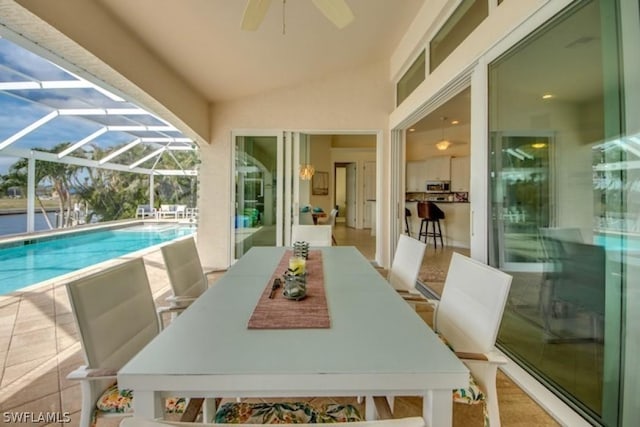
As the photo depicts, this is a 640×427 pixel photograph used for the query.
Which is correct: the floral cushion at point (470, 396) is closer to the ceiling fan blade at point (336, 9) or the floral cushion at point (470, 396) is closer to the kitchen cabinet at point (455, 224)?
the ceiling fan blade at point (336, 9)

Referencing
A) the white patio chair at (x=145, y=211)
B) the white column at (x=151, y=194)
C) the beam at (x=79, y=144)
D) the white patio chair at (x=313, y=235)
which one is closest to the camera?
the white patio chair at (x=313, y=235)

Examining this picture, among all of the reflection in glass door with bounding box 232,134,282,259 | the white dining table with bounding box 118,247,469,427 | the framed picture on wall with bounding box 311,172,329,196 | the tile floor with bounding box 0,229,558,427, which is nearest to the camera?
the white dining table with bounding box 118,247,469,427

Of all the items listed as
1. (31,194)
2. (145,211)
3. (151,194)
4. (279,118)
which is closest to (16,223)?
(31,194)

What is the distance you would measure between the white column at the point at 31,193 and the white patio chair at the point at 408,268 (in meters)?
9.85

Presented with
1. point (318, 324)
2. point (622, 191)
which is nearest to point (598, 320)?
point (622, 191)

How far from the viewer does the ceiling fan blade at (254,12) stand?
74.5 inches

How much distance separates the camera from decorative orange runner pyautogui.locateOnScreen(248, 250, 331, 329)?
45.5 inches

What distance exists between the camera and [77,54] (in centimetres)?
217

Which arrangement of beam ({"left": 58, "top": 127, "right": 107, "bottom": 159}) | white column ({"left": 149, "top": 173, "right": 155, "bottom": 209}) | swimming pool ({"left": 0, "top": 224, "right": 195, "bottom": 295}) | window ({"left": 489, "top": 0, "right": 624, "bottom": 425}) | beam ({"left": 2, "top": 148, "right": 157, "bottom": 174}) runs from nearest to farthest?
window ({"left": 489, "top": 0, "right": 624, "bottom": 425})
swimming pool ({"left": 0, "top": 224, "right": 195, "bottom": 295})
beam ({"left": 2, "top": 148, "right": 157, "bottom": 174})
beam ({"left": 58, "top": 127, "right": 107, "bottom": 159})
white column ({"left": 149, "top": 173, "right": 155, "bottom": 209})

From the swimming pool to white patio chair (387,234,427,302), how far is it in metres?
4.78

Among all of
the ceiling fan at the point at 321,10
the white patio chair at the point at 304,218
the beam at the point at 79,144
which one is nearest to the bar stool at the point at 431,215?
the white patio chair at the point at 304,218

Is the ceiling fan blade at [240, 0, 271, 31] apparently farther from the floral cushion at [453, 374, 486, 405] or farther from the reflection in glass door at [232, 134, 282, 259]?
the reflection in glass door at [232, 134, 282, 259]

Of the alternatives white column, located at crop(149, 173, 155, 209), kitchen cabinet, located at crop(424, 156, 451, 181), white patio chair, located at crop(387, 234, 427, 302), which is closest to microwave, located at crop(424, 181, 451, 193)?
kitchen cabinet, located at crop(424, 156, 451, 181)

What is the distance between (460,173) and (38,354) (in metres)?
8.04
